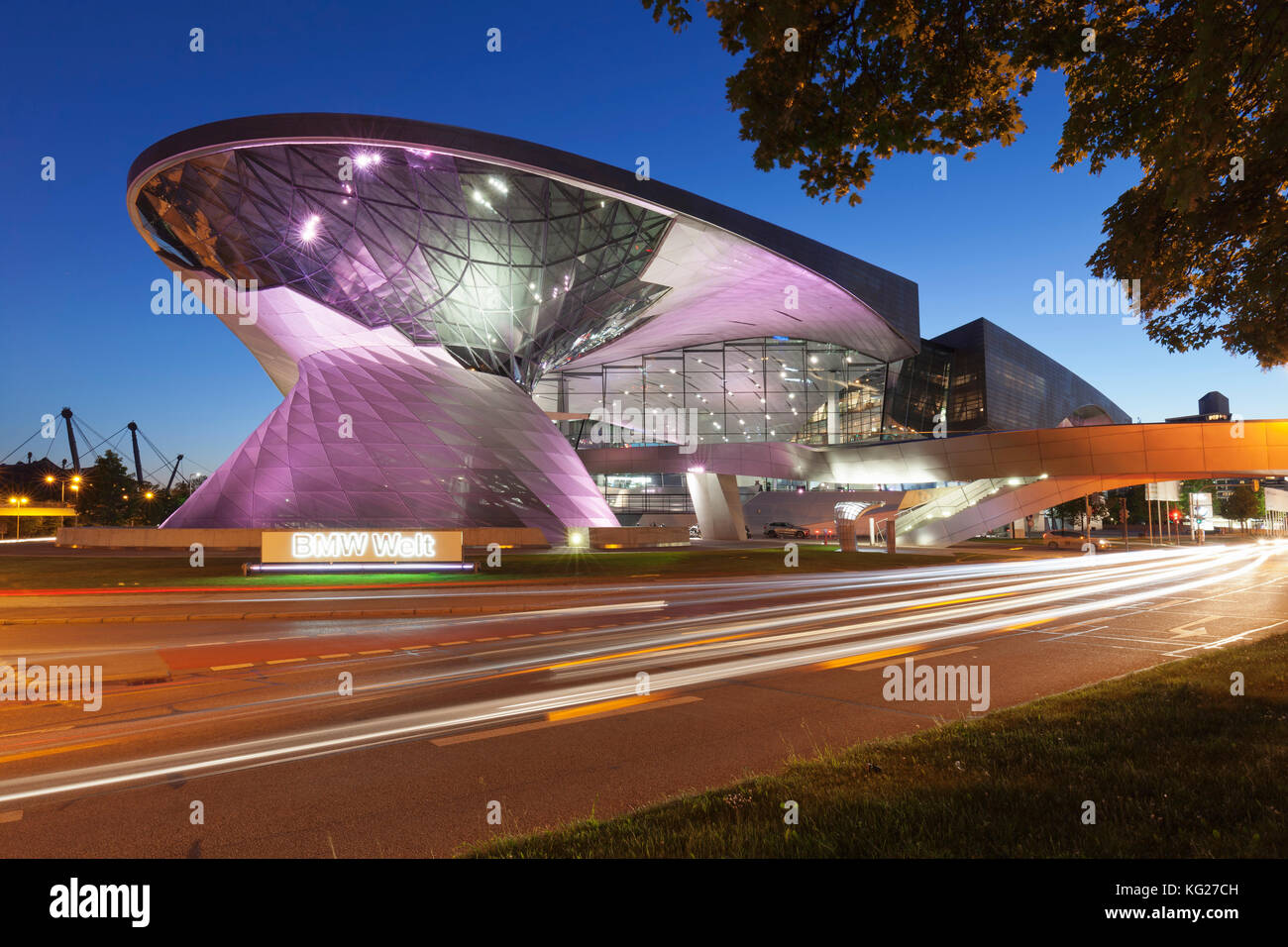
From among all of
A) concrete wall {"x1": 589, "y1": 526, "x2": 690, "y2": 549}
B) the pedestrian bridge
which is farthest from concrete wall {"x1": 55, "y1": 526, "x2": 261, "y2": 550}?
the pedestrian bridge

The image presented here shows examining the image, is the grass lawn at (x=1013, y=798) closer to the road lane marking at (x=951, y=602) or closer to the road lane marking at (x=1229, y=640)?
the road lane marking at (x=1229, y=640)

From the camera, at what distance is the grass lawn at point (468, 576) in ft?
64.5

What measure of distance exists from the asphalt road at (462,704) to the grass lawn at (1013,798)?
2.41 feet

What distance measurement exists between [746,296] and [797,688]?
44.6 m

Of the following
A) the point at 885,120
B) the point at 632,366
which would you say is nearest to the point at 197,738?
the point at 885,120

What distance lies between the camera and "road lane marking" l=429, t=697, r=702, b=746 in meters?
6.44

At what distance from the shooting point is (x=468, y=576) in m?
21.6

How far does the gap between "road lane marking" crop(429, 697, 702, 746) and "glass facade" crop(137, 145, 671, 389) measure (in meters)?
26.2

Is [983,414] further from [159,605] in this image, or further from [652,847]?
[652,847]

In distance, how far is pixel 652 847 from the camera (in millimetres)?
3680

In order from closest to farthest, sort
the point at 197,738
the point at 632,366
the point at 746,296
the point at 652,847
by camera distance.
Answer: the point at 652,847, the point at 197,738, the point at 746,296, the point at 632,366
